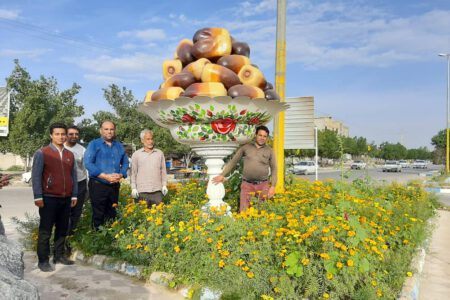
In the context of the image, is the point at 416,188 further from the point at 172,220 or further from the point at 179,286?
the point at 179,286

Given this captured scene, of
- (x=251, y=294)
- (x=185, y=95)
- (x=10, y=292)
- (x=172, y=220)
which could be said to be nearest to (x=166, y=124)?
(x=185, y=95)

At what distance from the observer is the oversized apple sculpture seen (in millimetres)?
4141

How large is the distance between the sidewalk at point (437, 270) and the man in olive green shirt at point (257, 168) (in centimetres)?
198

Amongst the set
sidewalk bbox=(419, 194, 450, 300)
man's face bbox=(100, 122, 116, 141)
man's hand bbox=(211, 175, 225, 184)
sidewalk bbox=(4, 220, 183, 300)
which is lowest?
sidewalk bbox=(419, 194, 450, 300)

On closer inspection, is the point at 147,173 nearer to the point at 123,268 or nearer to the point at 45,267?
the point at 123,268

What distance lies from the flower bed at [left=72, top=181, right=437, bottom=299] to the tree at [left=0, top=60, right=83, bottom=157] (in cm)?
1716

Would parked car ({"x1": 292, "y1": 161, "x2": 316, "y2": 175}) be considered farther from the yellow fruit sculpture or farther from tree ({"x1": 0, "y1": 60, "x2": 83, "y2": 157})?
the yellow fruit sculpture

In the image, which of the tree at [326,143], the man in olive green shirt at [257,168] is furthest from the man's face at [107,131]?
the tree at [326,143]

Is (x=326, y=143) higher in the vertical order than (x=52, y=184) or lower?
higher

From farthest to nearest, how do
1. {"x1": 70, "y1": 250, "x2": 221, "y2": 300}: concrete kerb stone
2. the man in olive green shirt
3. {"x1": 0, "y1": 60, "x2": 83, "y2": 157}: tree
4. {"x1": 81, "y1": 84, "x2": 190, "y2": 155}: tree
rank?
{"x1": 81, "y1": 84, "x2": 190, "y2": 155}: tree
{"x1": 0, "y1": 60, "x2": 83, "y2": 157}: tree
the man in olive green shirt
{"x1": 70, "y1": 250, "x2": 221, "y2": 300}: concrete kerb stone

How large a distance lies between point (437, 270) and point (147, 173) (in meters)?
3.81

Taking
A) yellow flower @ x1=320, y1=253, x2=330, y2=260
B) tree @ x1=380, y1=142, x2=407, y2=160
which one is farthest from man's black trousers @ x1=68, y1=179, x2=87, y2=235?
tree @ x1=380, y1=142, x2=407, y2=160

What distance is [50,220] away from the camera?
13.5 ft

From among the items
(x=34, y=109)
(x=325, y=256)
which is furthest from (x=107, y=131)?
(x=34, y=109)
